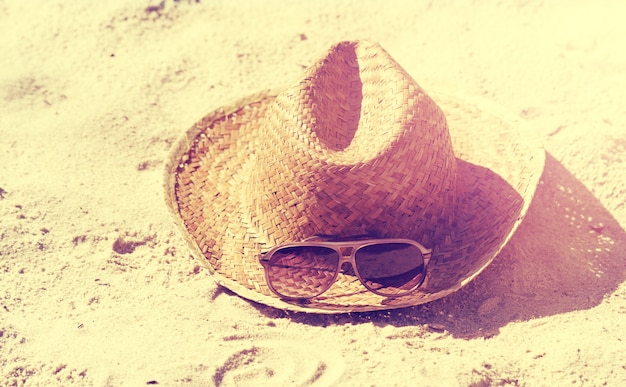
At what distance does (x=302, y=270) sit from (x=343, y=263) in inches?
7.9

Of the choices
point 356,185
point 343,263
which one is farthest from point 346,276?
point 356,185

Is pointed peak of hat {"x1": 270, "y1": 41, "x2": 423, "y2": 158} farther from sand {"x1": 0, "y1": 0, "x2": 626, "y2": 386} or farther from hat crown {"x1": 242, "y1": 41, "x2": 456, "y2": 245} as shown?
sand {"x1": 0, "y1": 0, "x2": 626, "y2": 386}

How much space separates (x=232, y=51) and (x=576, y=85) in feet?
8.02

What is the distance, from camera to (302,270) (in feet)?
9.61

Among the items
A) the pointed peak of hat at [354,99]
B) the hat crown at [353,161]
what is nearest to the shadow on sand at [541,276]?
the hat crown at [353,161]

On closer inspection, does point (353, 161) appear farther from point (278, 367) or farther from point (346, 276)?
point (278, 367)

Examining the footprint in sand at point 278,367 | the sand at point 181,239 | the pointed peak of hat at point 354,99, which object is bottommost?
the footprint in sand at point 278,367

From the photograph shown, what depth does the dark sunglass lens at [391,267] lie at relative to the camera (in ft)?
9.43

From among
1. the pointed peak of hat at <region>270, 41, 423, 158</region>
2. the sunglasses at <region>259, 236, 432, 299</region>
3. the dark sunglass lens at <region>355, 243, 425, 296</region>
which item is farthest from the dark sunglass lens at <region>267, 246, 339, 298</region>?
the pointed peak of hat at <region>270, 41, 423, 158</region>

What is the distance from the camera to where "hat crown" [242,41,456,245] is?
9.10 feet

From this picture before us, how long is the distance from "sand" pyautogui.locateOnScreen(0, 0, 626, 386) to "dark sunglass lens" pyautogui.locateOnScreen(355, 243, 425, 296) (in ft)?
0.50

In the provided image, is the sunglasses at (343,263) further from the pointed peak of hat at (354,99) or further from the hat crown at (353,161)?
the pointed peak of hat at (354,99)

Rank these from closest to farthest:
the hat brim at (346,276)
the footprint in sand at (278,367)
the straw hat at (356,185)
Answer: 1. the footprint in sand at (278,367)
2. the straw hat at (356,185)
3. the hat brim at (346,276)

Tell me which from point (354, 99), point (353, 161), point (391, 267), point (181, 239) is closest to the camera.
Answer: point (353, 161)
